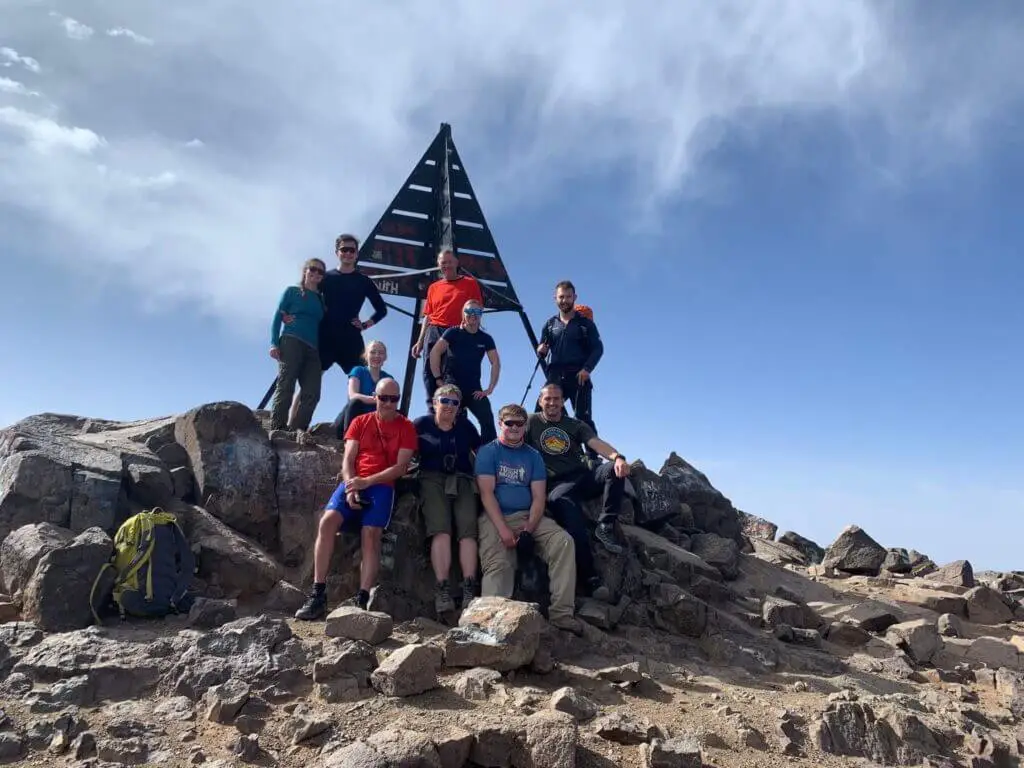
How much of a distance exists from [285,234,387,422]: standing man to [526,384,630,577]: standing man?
2.81m

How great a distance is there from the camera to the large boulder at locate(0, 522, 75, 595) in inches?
261

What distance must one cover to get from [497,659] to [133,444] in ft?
18.5

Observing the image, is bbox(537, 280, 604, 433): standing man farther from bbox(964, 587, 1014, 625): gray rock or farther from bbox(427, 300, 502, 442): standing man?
bbox(964, 587, 1014, 625): gray rock

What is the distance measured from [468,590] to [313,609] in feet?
4.92

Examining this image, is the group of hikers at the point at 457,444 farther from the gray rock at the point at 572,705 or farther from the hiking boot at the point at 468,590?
the gray rock at the point at 572,705

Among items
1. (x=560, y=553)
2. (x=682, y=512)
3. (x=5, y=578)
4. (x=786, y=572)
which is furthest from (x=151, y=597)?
(x=786, y=572)

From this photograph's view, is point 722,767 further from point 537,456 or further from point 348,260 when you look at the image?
point 348,260

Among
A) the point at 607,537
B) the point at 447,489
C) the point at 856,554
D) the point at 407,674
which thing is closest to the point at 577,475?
the point at 607,537

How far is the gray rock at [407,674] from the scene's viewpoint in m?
5.48

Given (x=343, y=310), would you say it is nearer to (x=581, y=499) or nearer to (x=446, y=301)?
(x=446, y=301)

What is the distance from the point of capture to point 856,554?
1398cm

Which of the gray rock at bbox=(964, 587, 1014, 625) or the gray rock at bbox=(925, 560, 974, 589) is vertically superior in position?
the gray rock at bbox=(925, 560, 974, 589)

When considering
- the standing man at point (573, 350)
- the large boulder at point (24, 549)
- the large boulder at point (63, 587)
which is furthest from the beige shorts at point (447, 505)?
the large boulder at point (24, 549)

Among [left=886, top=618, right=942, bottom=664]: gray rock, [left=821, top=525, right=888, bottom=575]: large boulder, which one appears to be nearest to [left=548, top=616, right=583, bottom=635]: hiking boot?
[left=886, top=618, right=942, bottom=664]: gray rock
